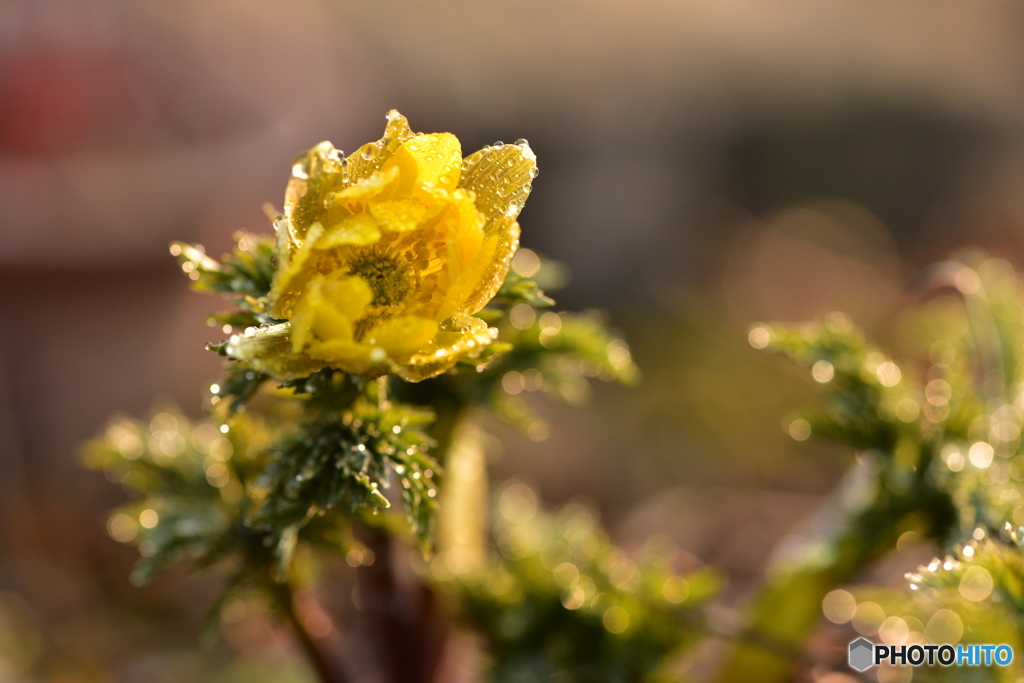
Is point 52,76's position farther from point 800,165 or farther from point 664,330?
point 800,165

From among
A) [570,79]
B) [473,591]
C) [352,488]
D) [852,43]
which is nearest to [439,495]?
[473,591]

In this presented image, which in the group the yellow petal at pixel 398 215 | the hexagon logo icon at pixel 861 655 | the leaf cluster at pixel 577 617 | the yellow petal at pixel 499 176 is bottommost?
the hexagon logo icon at pixel 861 655

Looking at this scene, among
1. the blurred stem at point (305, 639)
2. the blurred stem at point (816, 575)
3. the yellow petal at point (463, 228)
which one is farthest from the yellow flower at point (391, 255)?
the blurred stem at point (816, 575)

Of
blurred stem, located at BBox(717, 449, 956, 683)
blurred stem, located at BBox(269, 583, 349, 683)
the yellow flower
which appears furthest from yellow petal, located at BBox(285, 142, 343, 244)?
blurred stem, located at BBox(717, 449, 956, 683)

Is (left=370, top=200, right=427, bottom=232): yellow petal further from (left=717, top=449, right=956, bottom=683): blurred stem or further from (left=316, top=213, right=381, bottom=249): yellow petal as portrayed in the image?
(left=717, top=449, right=956, bottom=683): blurred stem

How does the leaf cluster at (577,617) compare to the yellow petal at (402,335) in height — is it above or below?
below

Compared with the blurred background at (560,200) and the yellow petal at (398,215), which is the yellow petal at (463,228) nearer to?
the yellow petal at (398,215)
